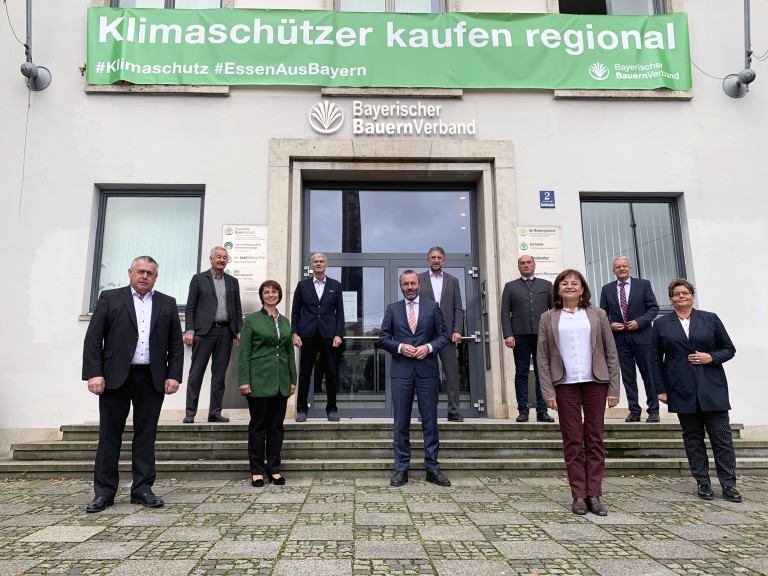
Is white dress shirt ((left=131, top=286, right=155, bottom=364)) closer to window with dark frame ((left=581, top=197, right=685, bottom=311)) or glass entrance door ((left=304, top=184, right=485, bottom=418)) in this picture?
glass entrance door ((left=304, top=184, right=485, bottom=418))

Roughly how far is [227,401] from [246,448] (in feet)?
5.83

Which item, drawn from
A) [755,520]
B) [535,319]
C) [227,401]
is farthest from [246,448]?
[755,520]

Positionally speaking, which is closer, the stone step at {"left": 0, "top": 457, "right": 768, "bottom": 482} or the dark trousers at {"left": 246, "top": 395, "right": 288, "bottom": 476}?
the dark trousers at {"left": 246, "top": 395, "right": 288, "bottom": 476}

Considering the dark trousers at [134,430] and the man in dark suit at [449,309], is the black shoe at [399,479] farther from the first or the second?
the dark trousers at [134,430]

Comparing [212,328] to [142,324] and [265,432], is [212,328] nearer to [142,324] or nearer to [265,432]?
[265,432]

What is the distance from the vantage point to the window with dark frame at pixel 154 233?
7.99 metres

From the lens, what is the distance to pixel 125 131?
7.91 metres

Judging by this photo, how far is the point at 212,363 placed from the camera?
21.9 feet

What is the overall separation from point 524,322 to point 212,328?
380 cm

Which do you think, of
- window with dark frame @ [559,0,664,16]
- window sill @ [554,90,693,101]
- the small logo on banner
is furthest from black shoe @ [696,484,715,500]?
window with dark frame @ [559,0,664,16]

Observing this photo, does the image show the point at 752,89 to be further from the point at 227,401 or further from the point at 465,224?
the point at 227,401

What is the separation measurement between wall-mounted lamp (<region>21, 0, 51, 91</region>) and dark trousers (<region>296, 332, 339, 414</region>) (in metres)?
5.38

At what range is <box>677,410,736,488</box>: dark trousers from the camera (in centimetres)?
457

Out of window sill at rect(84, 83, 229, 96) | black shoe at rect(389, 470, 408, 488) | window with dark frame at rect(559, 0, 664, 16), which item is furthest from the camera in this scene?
window with dark frame at rect(559, 0, 664, 16)
